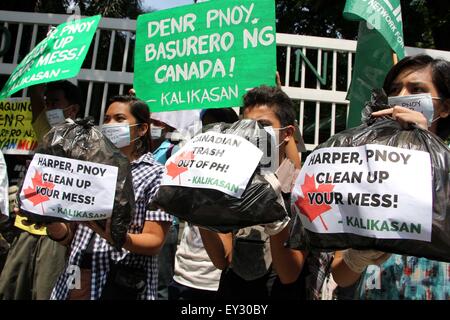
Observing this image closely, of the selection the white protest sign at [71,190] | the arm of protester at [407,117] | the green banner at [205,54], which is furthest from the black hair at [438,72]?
the white protest sign at [71,190]

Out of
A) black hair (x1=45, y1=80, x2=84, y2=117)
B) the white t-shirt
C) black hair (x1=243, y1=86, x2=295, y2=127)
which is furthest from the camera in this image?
black hair (x1=45, y1=80, x2=84, y2=117)

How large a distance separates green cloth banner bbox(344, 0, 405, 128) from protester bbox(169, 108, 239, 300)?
1181mm

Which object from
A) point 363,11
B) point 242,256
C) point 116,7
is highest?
point 116,7

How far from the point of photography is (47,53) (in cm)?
310

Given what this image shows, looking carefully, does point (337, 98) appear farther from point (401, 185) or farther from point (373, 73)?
point (401, 185)

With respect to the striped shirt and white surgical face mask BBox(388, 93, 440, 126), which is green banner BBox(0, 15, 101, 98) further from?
white surgical face mask BBox(388, 93, 440, 126)

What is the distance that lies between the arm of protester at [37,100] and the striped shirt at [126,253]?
1.58 meters

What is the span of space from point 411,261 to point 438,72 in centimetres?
71

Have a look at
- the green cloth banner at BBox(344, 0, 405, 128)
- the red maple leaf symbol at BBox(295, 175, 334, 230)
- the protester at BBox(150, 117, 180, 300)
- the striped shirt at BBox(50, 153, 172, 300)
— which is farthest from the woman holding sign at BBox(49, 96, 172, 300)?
the green cloth banner at BBox(344, 0, 405, 128)

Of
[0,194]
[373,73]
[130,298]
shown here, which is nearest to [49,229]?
[0,194]

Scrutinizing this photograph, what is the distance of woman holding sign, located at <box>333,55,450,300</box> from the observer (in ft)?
5.79

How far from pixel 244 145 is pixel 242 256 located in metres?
0.63

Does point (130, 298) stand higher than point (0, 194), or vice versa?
point (0, 194)

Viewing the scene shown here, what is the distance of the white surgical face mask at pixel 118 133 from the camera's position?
2432 millimetres
